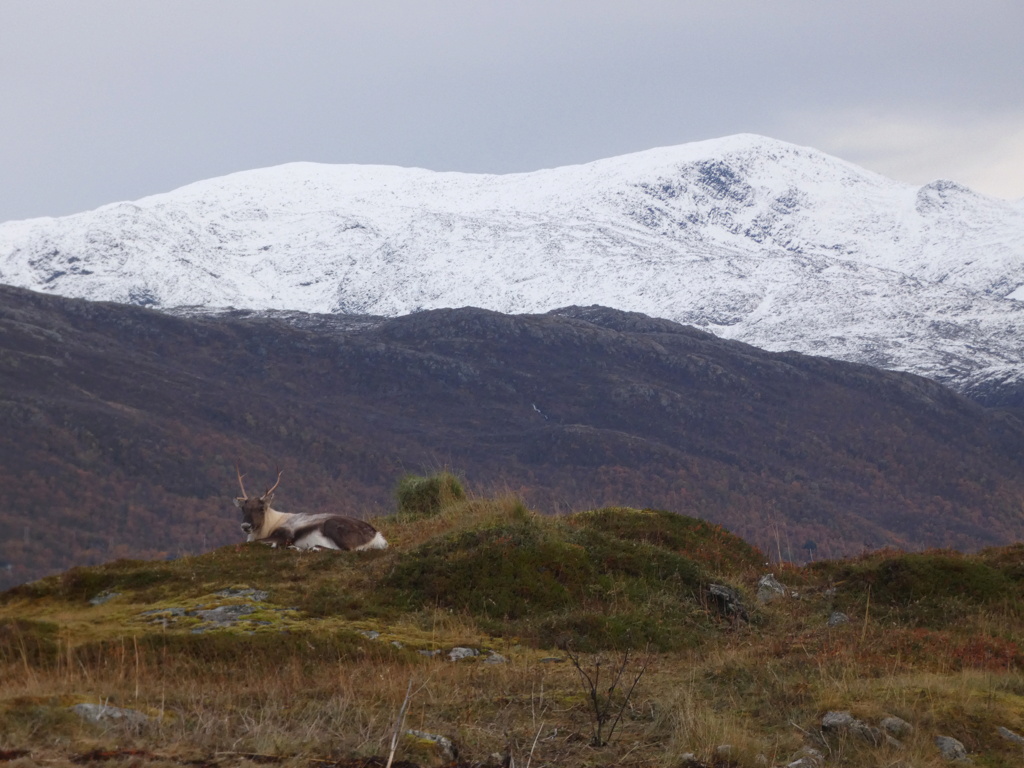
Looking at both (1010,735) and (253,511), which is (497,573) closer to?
(253,511)

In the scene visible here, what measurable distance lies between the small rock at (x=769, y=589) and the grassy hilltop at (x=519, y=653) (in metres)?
0.10

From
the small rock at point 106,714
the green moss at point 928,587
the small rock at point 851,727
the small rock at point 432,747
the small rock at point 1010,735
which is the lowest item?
the green moss at point 928,587

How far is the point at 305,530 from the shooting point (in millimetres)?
18297

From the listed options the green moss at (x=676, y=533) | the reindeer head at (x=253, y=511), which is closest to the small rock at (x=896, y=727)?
the green moss at (x=676, y=533)

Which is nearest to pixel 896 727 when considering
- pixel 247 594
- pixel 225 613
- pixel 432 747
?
pixel 432 747

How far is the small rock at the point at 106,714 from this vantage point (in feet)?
23.9

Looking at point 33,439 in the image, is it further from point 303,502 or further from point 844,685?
point 844,685

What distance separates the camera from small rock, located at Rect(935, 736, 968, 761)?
302 inches

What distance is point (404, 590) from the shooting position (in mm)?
14555

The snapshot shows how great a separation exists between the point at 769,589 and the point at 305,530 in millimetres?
7640

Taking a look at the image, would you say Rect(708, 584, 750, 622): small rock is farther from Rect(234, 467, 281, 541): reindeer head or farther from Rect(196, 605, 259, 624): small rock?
Rect(234, 467, 281, 541): reindeer head

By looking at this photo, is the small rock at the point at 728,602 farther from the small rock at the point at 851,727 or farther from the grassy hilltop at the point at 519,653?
the small rock at the point at 851,727

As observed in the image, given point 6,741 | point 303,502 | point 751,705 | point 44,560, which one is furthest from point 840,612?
point 303,502

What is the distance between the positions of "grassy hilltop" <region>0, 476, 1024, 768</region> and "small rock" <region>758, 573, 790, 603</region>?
101 mm
